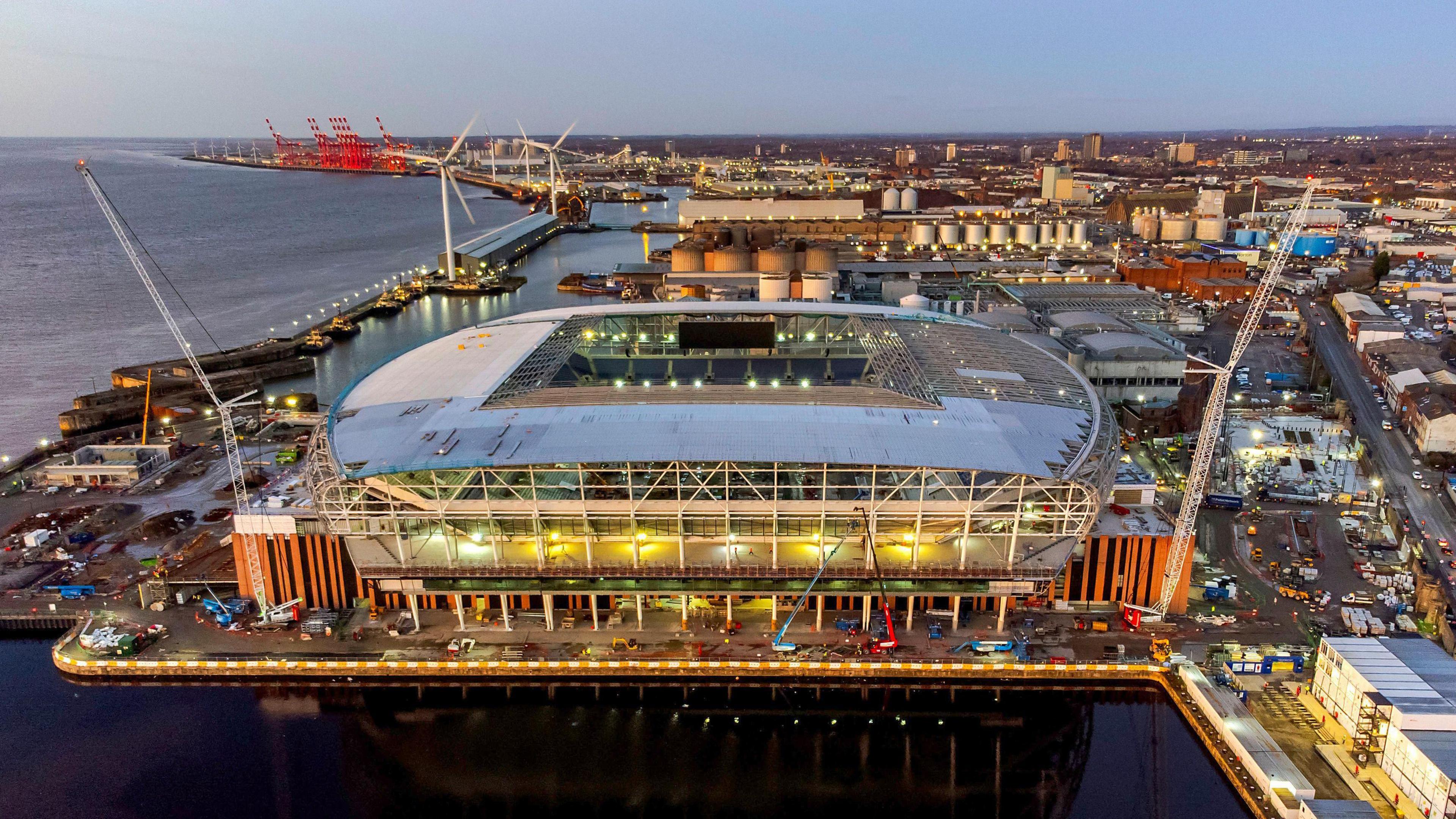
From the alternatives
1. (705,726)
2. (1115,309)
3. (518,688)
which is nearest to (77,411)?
(518,688)

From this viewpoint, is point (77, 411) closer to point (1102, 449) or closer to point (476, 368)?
point (476, 368)

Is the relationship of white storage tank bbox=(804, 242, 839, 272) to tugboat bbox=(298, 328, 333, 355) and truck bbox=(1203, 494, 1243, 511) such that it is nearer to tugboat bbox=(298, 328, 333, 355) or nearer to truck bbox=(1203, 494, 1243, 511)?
tugboat bbox=(298, 328, 333, 355)

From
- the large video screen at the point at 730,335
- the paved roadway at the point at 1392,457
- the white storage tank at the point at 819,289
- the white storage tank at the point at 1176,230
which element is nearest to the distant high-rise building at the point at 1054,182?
the white storage tank at the point at 1176,230

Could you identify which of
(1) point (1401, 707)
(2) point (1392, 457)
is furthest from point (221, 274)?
(1) point (1401, 707)

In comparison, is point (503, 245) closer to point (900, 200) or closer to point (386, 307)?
point (386, 307)

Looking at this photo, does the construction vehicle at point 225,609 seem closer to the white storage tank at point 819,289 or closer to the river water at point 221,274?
the river water at point 221,274

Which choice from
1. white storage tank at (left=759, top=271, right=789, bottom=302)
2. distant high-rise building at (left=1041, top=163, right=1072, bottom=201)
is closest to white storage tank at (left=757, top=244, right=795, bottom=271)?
white storage tank at (left=759, top=271, right=789, bottom=302)
